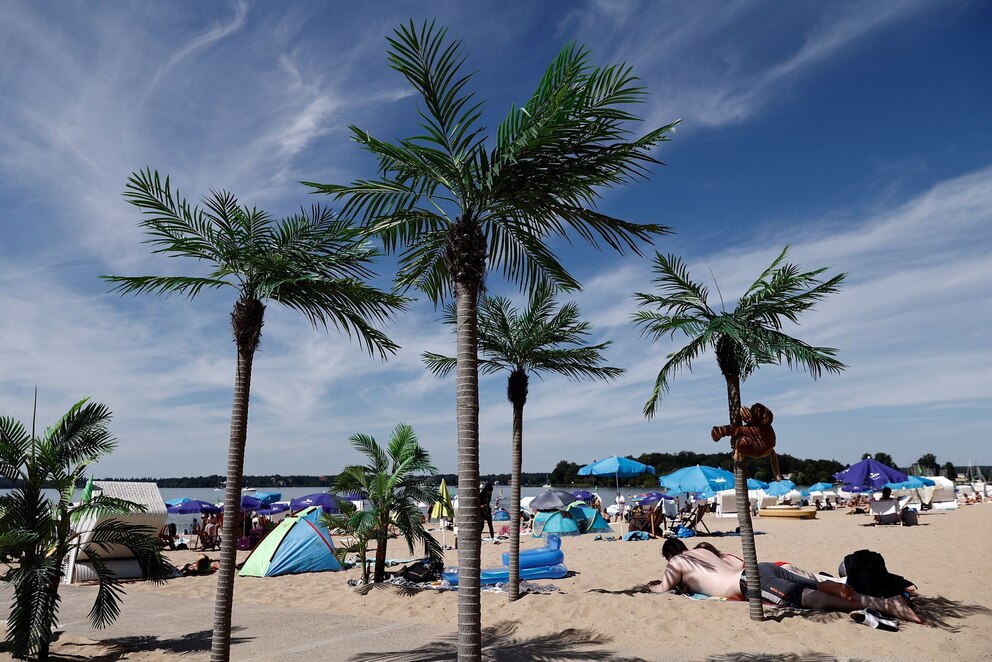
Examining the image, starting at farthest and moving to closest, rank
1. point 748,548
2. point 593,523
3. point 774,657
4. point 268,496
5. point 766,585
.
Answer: point 268,496
point 593,523
point 766,585
point 748,548
point 774,657

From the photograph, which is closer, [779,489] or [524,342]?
[524,342]

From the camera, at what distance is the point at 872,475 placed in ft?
87.6

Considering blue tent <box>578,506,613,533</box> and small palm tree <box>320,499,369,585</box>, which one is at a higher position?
small palm tree <box>320,499,369,585</box>

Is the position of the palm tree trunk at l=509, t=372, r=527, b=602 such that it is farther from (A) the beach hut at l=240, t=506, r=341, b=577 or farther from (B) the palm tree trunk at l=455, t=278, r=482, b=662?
(A) the beach hut at l=240, t=506, r=341, b=577

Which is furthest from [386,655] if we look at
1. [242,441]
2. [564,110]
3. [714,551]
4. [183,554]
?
[183,554]

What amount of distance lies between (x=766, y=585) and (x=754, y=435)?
7.85ft

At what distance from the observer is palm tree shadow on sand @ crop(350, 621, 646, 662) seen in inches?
302

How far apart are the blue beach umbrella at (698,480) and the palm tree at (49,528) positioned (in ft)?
64.4

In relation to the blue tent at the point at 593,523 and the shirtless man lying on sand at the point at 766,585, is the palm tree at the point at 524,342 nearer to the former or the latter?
the shirtless man lying on sand at the point at 766,585

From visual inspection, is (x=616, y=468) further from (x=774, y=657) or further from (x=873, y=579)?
(x=774, y=657)

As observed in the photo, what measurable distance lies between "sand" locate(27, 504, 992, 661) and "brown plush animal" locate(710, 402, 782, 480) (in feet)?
7.09

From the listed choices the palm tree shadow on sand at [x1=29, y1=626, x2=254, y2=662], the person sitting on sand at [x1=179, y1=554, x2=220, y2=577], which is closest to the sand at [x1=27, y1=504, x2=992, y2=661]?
the palm tree shadow on sand at [x1=29, y1=626, x2=254, y2=662]

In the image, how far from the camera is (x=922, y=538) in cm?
1838

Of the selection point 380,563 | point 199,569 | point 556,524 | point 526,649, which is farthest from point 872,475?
point 199,569
